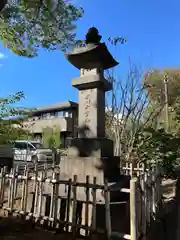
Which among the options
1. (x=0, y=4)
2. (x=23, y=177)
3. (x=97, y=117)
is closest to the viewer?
(x=0, y=4)

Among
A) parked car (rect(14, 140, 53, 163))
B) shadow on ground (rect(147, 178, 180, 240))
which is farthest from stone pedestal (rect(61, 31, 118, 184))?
parked car (rect(14, 140, 53, 163))

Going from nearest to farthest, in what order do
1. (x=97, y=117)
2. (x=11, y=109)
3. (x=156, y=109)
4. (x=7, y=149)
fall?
(x=97, y=117) → (x=11, y=109) → (x=7, y=149) → (x=156, y=109)

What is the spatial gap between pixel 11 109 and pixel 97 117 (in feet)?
18.8

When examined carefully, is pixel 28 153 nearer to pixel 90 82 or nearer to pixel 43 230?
pixel 90 82

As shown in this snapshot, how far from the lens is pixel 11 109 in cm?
970

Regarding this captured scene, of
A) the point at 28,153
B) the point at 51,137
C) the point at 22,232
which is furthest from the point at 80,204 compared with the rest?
the point at 51,137

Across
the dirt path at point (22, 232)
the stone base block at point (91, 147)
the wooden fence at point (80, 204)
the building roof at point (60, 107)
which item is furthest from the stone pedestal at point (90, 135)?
the building roof at point (60, 107)

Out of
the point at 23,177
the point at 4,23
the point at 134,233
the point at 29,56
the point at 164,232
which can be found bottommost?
the point at 164,232

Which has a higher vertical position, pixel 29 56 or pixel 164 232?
pixel 29 56

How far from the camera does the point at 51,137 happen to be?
26.2 metres

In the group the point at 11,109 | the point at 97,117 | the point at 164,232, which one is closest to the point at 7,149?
the point at 11,109

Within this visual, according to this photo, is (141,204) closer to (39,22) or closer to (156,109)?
(39,22)

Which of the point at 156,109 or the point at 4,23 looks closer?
the point at 4,23

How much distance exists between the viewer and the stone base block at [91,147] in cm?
488
